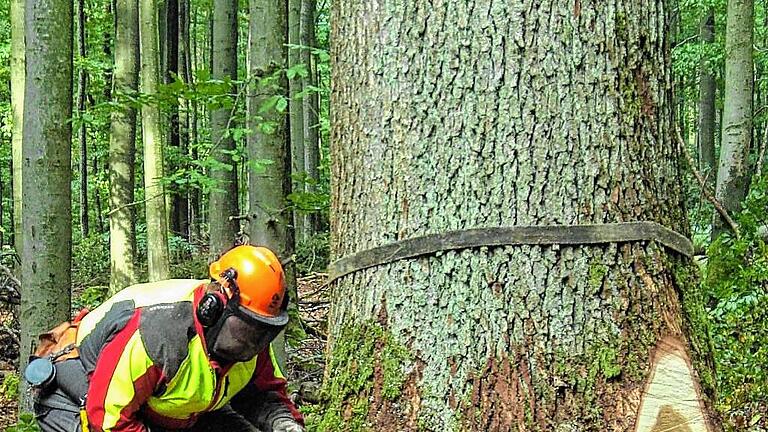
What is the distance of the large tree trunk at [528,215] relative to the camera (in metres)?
2.45

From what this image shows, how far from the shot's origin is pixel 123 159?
35.1 ft

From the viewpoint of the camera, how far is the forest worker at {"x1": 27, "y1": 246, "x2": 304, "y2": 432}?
10.0ft

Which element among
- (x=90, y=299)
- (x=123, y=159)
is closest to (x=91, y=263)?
(x=90, y=299)

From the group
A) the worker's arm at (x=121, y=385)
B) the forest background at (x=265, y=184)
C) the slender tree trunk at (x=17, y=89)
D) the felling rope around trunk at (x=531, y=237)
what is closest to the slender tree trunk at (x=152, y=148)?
the forest background at (x=265, y=184)

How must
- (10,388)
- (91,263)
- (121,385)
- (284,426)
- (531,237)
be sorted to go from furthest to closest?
1. (91,263)
2. (10,388)
3. (284,426)
4. (121,385)
5. (531,237)

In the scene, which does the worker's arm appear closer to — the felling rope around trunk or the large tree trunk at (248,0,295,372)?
the felling rope around trunk

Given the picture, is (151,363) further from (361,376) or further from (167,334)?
(361,376)

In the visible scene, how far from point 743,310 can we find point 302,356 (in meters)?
4.50

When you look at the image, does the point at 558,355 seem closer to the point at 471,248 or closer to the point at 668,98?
the point at 471,248

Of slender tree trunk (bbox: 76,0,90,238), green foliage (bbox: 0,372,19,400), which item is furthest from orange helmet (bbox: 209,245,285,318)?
slender tree trunk (bbox: 76,0,90,238)

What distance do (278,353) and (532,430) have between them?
4.66 m

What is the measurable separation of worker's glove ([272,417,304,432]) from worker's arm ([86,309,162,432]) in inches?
30.8

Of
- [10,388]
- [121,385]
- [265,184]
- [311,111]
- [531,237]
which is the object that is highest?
[311,111]

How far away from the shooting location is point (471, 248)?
2.52 m
